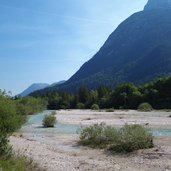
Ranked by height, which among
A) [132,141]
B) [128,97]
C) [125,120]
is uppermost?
[128,97]

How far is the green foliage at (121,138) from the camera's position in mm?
30906

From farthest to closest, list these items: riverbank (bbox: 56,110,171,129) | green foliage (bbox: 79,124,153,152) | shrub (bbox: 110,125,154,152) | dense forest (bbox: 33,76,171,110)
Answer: dense forest (bbox: 33,76,171,110) → riverbank (bbox: 56,110,171,129) → green foliage (bbox: 79,124,153,152) → shrub (bbox: 110,125,154,152)

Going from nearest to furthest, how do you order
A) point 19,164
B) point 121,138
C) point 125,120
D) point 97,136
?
1. point 19,164
2. point 121,138
3. point 97,136
4. point 125,120

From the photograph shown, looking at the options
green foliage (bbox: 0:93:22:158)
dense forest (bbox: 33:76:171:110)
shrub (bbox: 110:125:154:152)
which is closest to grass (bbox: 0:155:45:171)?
green foliage (bbox: 0:93:22:158)

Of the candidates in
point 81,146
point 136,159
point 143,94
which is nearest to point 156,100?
point 143,94

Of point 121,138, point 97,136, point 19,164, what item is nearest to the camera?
point 19,164

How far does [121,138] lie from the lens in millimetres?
32062

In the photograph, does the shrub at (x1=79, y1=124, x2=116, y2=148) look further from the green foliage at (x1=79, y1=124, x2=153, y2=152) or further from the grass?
the grass

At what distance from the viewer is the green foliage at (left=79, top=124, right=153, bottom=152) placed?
3091 centimetres

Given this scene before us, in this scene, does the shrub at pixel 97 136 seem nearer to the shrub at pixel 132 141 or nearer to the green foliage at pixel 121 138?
the green foliage at pixel 121 138

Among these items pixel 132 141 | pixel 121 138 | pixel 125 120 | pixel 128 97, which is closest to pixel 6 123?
pixel 132 141

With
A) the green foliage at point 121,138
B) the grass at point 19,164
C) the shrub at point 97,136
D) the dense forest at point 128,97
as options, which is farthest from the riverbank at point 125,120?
the grass at point 19,164

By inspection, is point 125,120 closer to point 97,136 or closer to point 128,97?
point 97,136

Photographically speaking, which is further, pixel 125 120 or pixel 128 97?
pixel 128 97
